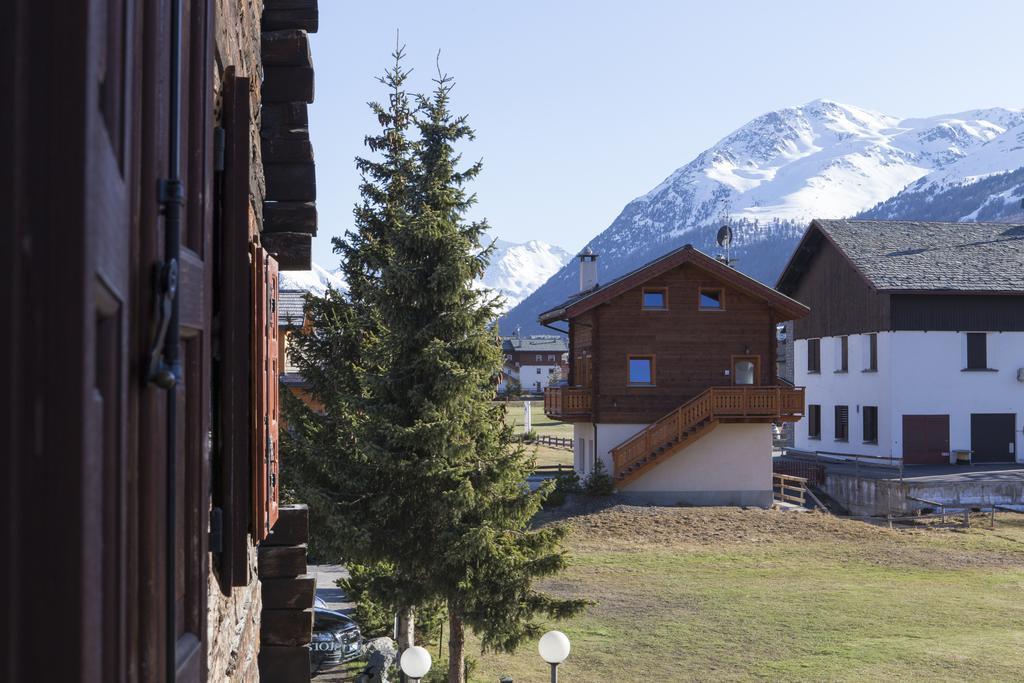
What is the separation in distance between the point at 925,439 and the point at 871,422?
2235 mm

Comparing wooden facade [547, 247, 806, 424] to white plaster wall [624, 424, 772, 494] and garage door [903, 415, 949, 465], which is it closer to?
white plaster wall [624, 424, 772, 494]

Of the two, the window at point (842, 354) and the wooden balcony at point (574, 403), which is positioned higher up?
the window at point (842, 354)

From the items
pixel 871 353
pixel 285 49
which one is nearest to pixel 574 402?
pixel 871 353

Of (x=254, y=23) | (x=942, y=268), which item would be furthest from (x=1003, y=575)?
(x=254, y=23)

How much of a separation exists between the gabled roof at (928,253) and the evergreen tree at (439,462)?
2876 centimetres

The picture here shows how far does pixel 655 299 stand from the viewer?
36906 mm

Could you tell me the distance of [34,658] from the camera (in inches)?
53.2

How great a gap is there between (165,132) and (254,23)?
12.4 feet

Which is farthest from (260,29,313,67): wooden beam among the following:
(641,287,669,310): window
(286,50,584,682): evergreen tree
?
(641,287,669,310): window

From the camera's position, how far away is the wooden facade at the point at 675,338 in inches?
1442

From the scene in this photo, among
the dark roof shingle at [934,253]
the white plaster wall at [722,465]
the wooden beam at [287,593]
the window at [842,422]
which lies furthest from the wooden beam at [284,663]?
the window at [842,422]

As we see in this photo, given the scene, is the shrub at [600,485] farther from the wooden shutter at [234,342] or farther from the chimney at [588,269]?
the wooden shutter at [234,342]

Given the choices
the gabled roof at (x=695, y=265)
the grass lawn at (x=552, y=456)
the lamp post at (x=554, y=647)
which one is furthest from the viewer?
the grass lawn at (x=552, y=456)

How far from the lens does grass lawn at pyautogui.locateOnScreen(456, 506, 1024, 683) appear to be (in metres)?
18.5
